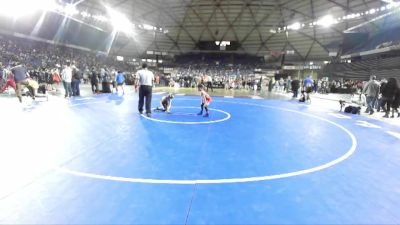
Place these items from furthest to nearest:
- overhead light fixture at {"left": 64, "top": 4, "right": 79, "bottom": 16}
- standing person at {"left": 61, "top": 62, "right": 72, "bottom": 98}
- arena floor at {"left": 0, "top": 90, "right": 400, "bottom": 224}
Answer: overhead light fixture at {"left": 64, "top": 4, "right": 79, "bottom": 16} < standing person at {"left": 61, "top": 62, "right": 72, "bottom": 98} < arena floor at {"left": 0, "top": 90, "right": 400, "bottom": 224}

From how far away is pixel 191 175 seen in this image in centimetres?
438

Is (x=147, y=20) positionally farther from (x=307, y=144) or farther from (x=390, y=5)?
(x=307, y=144)

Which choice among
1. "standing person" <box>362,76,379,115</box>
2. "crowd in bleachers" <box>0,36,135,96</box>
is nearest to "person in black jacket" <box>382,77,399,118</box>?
"standing person" <box>362,76,379,115</box>

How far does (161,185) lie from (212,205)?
888mm

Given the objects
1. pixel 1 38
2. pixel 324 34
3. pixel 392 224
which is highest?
pixel 324 34

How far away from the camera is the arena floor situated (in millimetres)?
3221

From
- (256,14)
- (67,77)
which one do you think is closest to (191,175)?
(67,77)

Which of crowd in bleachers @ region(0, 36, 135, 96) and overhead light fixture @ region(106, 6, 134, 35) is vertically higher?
overhead light fixture @ region(106, 6, 134, 35)

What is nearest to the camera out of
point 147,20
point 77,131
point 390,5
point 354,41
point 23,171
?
point 23,171

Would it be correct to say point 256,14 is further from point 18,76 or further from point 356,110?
point 18,76

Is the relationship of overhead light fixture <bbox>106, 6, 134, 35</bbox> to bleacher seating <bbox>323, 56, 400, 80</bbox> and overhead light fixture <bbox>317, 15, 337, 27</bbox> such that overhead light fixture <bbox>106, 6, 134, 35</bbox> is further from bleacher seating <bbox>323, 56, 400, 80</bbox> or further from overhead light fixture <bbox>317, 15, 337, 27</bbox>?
bleacher seating <bbox>323, 56, 400, 80</bbox>

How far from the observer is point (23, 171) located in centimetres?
436

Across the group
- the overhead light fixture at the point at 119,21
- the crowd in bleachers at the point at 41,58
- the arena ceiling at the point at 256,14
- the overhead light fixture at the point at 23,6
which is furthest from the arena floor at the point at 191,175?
the overhead light fixture at the point at 119,21

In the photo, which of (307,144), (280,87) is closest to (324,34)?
(280,87)
